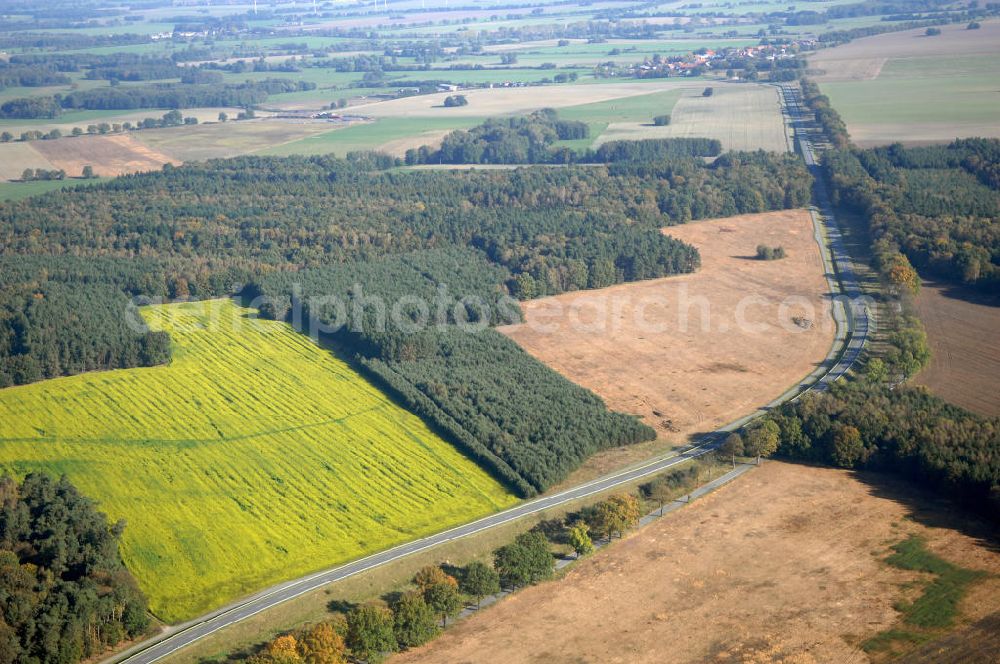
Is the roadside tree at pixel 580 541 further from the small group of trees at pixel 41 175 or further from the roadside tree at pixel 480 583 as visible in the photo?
the small group of trees at pixel 41 175

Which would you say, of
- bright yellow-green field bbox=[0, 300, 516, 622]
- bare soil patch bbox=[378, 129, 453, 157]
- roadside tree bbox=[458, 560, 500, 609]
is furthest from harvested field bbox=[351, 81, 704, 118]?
roadside tree bbox=[458, 560, 500, 609]

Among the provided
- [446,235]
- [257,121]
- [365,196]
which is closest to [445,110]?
[257,121]

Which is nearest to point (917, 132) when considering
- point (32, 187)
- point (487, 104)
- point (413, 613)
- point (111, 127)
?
point (487, 104)

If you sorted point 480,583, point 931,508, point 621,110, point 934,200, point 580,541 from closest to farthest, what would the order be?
point 480,583 → point 580,541 → point 931,508 → point 934,200 → point 621,110

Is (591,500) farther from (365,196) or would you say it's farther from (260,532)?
(365,196)

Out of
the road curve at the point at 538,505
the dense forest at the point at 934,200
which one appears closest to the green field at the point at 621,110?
the dense forest at the point at 934,200

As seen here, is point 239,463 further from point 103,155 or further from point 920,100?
point 920,100
